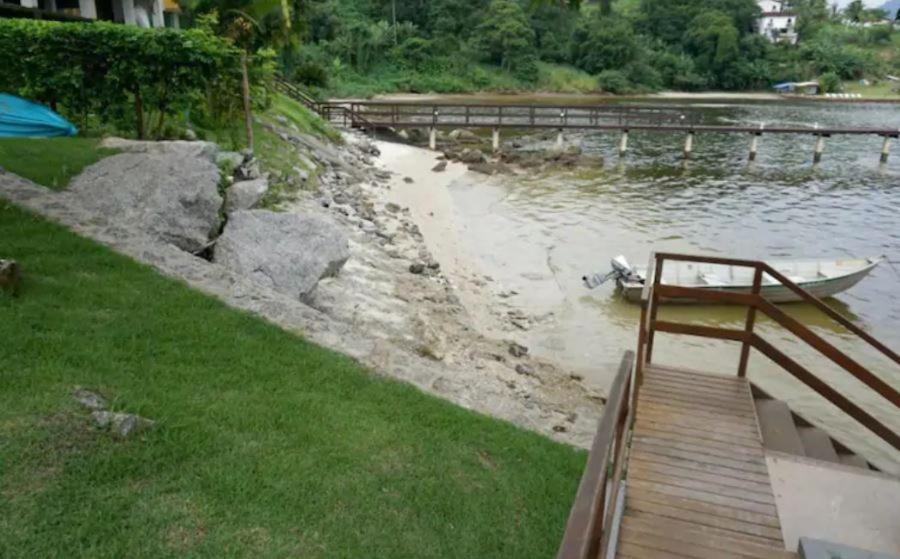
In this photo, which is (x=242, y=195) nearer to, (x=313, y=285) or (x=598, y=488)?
(x=313, y=285)

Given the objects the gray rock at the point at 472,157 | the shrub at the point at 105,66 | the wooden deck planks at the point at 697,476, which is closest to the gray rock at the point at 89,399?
the wooden deck planks at the point at 697,476

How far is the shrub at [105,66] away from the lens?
42.6ft

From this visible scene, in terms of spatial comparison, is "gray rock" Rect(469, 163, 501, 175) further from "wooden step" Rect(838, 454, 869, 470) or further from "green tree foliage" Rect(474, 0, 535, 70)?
"green tree foliage" Rect(474, 0, 535, 70)

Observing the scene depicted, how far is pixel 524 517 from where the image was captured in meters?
4.93

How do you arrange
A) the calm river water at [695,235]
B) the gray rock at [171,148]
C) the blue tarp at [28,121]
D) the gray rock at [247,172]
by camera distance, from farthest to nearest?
1. the gray rock at [247,172]
2. the calm river water at [695,235]
3. the blue tarp at [28,121]
4. the gray rock at [171,148]

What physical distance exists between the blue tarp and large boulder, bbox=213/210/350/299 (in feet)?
19.3

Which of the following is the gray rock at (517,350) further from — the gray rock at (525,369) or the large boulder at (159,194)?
the large boulder at (159,194)

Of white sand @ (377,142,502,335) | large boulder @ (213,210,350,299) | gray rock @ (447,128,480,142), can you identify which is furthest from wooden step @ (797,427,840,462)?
gray rock @ (447,128,480,142)

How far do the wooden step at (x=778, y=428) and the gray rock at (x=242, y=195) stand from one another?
26.5ft

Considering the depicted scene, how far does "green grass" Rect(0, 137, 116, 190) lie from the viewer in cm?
972

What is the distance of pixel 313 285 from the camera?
8953 millimetres

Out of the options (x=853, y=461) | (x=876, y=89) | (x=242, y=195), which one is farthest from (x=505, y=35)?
(x=853, y=461)

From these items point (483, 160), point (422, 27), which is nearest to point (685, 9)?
point (422, 27)

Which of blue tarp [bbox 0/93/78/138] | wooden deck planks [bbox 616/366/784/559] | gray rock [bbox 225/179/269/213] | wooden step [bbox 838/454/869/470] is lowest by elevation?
wooden step [bbox 838/454/869/470]
